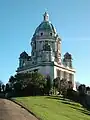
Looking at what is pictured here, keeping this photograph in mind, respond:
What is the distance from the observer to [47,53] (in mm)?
99875

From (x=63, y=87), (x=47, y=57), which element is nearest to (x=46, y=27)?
(x=47, y=57)

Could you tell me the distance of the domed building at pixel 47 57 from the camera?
98.3 metres

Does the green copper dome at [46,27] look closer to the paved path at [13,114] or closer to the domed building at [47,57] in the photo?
the domed building at [47,57]

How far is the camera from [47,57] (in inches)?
3903

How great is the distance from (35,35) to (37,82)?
26.5 metres

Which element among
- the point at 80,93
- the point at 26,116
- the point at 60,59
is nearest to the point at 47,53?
the point at 60,59

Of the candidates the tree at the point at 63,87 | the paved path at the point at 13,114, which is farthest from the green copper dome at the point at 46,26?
the paved path at the point at 13,114

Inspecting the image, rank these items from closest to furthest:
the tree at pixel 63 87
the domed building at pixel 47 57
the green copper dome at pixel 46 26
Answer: the tree at pixel 63 87
the domed building at pixel 47 57
the green copper dome at pixel 46 26

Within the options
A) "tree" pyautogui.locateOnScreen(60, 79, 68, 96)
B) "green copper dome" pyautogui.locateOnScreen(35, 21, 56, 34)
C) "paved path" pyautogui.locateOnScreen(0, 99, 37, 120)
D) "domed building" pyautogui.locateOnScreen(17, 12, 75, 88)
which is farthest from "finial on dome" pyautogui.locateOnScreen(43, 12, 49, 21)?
"paved path" pyautogui.locateOnScreen(0, 99, 37, 120)

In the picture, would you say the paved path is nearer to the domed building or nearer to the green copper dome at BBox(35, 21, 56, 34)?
the domed building

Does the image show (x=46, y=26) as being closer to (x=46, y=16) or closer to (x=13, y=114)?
(x=46, y=16)

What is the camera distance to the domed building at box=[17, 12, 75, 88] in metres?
98.3

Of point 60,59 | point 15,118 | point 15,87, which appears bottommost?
point 15,118

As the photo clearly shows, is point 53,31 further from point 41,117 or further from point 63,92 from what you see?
point 41,117
